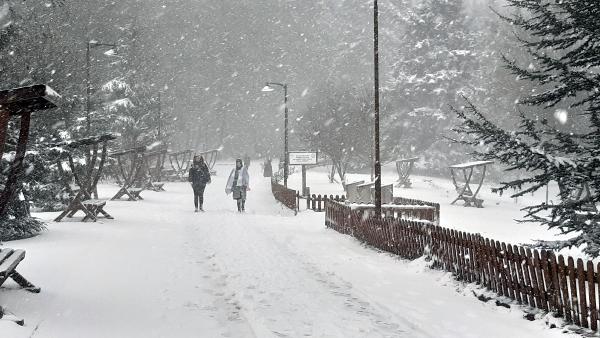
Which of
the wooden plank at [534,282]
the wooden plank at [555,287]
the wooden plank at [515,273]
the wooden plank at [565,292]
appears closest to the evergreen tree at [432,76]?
the wooden plank at [515,273]

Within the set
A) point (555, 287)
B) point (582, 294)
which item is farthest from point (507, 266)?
point (582, 294)

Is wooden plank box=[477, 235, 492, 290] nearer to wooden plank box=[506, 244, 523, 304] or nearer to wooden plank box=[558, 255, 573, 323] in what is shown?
wooden plank box=[506, 244, 523, 304]

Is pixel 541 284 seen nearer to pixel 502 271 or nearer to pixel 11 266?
pixel 502 271

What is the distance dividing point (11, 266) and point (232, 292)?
2807 mm

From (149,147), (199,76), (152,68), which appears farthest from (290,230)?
(199,76)

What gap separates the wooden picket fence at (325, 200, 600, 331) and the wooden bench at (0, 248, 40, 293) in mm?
6090

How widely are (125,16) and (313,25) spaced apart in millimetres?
40649

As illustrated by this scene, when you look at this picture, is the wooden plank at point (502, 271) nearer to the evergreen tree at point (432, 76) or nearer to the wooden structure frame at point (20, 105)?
the wooden structure frame at point (20, 105)

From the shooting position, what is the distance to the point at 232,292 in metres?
7.45

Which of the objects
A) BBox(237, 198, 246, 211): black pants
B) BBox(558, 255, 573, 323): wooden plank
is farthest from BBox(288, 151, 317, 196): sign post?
BBox(558, 255, 573, 323): wooden plank

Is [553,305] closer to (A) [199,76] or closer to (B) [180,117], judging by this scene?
(B) [180,117]

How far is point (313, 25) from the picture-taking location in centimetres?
9144

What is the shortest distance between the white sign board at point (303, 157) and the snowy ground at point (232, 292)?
12811 mm

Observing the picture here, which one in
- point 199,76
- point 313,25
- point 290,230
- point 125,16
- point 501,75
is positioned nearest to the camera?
point 290,230
